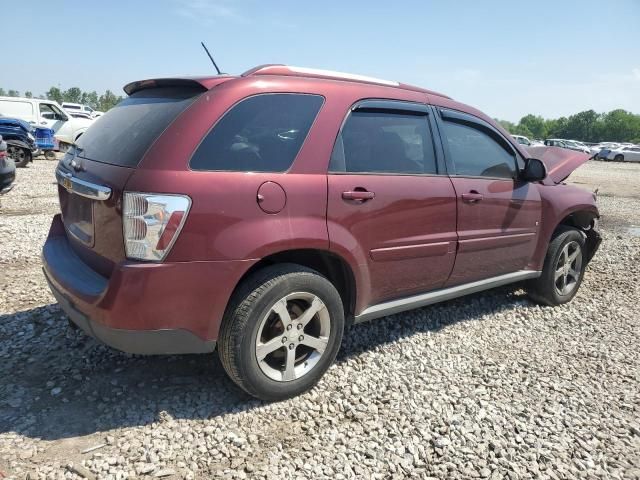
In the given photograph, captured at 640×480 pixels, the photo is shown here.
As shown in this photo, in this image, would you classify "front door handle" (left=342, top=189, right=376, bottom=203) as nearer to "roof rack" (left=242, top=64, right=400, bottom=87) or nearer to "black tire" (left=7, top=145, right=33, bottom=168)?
"roof rack" (left=242, top=64, right=400, bottom=87)

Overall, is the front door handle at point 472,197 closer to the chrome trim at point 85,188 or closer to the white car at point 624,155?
the chrome trim at point 85,188

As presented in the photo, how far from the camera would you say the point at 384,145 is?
317cm

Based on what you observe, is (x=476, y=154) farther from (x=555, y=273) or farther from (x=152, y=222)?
(x=152, y=222)

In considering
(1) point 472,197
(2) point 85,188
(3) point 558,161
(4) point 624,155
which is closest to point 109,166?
(2) point 85,188

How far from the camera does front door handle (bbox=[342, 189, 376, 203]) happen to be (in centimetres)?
281

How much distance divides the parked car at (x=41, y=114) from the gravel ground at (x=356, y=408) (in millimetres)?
14764

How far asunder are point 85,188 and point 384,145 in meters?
1.83

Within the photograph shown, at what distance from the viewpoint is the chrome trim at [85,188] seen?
7.82 ft

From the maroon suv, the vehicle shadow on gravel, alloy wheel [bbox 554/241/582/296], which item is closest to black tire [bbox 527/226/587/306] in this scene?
alloy wheel [bbox 554/241/582/296]

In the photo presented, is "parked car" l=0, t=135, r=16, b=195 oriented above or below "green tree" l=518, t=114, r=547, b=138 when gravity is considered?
below

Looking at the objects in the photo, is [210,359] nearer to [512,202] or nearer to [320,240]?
[320,240]

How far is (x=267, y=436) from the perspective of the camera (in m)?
2.52

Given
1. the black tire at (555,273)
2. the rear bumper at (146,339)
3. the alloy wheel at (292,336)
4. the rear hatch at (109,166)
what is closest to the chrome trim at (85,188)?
the rear hatch at (109,166)

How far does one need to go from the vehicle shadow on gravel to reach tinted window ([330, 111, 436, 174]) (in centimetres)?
136
